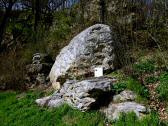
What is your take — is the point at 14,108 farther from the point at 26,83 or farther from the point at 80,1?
the point at 80,1

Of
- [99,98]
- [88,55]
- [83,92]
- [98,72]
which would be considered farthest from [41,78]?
[99,98]

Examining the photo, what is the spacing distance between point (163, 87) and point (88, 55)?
10.5 feet

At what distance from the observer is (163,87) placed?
34.9 feet

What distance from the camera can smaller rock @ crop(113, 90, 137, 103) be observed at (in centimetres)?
1040

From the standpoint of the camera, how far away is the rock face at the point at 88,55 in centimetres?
1291

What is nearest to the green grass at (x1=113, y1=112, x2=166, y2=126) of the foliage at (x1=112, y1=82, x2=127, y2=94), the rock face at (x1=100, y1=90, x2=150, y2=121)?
the rock face at (x1=100, y1=90, x2=150, y2=121)

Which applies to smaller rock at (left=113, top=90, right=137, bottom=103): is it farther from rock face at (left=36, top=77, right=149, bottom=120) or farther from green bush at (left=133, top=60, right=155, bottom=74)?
green bush at (left=133, top=60, right=155, bottom=74)

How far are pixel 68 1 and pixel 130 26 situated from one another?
235 inches

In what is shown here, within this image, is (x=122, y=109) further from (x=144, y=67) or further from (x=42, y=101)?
(x=42, y=101)

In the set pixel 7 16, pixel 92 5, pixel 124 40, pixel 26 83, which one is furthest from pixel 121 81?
pixel 7 16

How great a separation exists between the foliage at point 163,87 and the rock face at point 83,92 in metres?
1.32

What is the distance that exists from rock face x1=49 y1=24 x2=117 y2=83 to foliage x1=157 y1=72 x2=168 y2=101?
191 centimetres

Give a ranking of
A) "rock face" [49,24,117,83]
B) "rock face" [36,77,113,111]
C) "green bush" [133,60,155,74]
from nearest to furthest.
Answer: "rock face" [36,77,113,111] → "green bush" [133,60,155,74] → "rock face" [49,24,117,83]

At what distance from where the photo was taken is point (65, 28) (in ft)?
60.5
